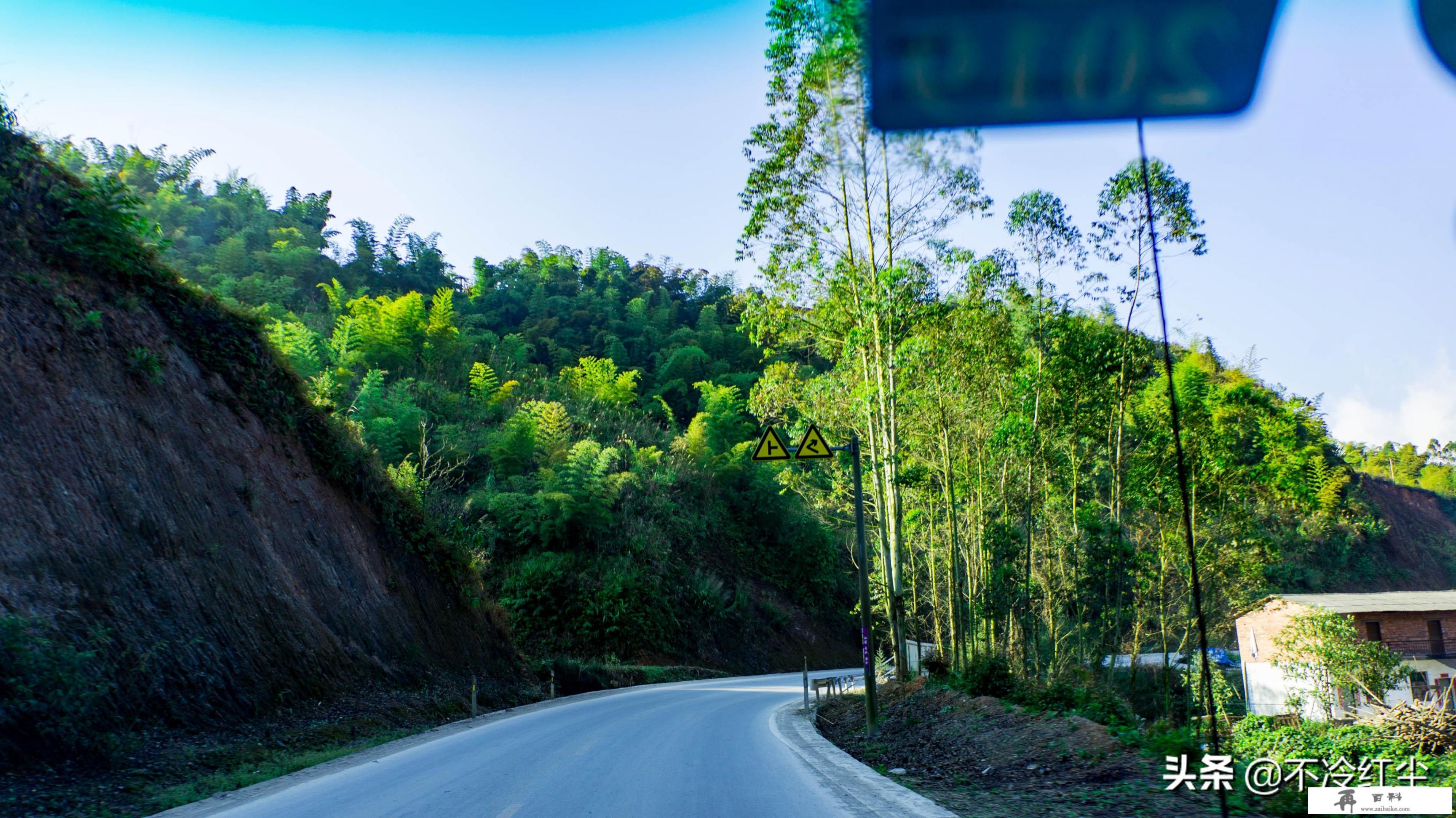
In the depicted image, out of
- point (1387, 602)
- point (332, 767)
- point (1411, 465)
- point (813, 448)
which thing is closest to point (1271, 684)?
point (1387, 602)

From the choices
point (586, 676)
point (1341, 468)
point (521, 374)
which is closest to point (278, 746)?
point (586, 676)

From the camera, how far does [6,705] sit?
7.88m

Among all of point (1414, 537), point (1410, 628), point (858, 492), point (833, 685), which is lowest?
point (833, 685)

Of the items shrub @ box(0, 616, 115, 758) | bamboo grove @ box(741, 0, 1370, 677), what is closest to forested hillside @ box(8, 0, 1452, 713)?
bamboo grove @ box(741, 0, 1370, 677)

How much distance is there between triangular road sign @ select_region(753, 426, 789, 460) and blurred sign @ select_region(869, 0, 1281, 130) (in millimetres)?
9086

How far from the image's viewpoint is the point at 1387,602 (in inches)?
1152

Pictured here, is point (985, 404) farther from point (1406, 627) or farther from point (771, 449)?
point (1406, 627)

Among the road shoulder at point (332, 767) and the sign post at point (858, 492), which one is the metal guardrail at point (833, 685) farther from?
the road shoulder at point (332, 767)

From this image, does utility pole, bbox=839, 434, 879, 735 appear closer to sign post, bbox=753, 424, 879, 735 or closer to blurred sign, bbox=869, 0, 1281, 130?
sign post, bbox=753, 424, 879, 735

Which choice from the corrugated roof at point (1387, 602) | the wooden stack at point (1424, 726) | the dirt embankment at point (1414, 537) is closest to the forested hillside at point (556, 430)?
the wooden stack at point (1424, 726)

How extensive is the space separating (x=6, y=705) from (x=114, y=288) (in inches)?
390

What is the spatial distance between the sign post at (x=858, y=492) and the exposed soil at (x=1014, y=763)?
2.03 feet

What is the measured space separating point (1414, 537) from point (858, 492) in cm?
7170

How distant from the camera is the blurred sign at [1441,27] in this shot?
94.6 inches
